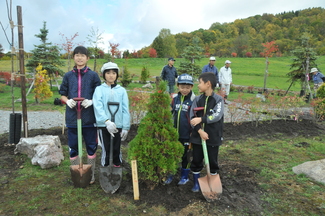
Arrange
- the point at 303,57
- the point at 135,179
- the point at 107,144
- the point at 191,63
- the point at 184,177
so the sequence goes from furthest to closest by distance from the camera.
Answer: the point at 191,63, the point at 303,57, the point at 184,177, the point at 107,144, the point at 135,179

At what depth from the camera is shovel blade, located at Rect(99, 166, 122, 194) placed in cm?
350

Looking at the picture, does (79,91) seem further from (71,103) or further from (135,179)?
(135,179)

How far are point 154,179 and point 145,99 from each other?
3.33 metres

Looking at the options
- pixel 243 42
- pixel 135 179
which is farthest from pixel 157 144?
pixel 243 42

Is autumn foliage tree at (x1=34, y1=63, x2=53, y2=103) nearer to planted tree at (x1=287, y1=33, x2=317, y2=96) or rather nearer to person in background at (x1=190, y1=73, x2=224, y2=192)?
person in background at (x1=190, y1=73, x2=224, y2=192)

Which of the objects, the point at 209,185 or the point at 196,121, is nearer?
the point at 196,121

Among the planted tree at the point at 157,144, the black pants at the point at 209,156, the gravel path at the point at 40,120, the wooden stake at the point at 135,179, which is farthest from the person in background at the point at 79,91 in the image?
the gravel path at the point at 40,120

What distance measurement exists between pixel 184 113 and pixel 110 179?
1.55 m

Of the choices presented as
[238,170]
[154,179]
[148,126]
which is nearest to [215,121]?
[148,126]

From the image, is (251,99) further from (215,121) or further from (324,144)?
(215,121)

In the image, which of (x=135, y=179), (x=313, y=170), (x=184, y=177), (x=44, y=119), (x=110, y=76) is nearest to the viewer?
(x=135, y=179)

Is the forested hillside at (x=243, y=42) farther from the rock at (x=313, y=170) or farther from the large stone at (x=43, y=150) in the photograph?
the large stone at (x=43, y=150)

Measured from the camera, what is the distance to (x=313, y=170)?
4250 millimetres

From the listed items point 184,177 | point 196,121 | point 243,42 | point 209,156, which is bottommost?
point 184,177
